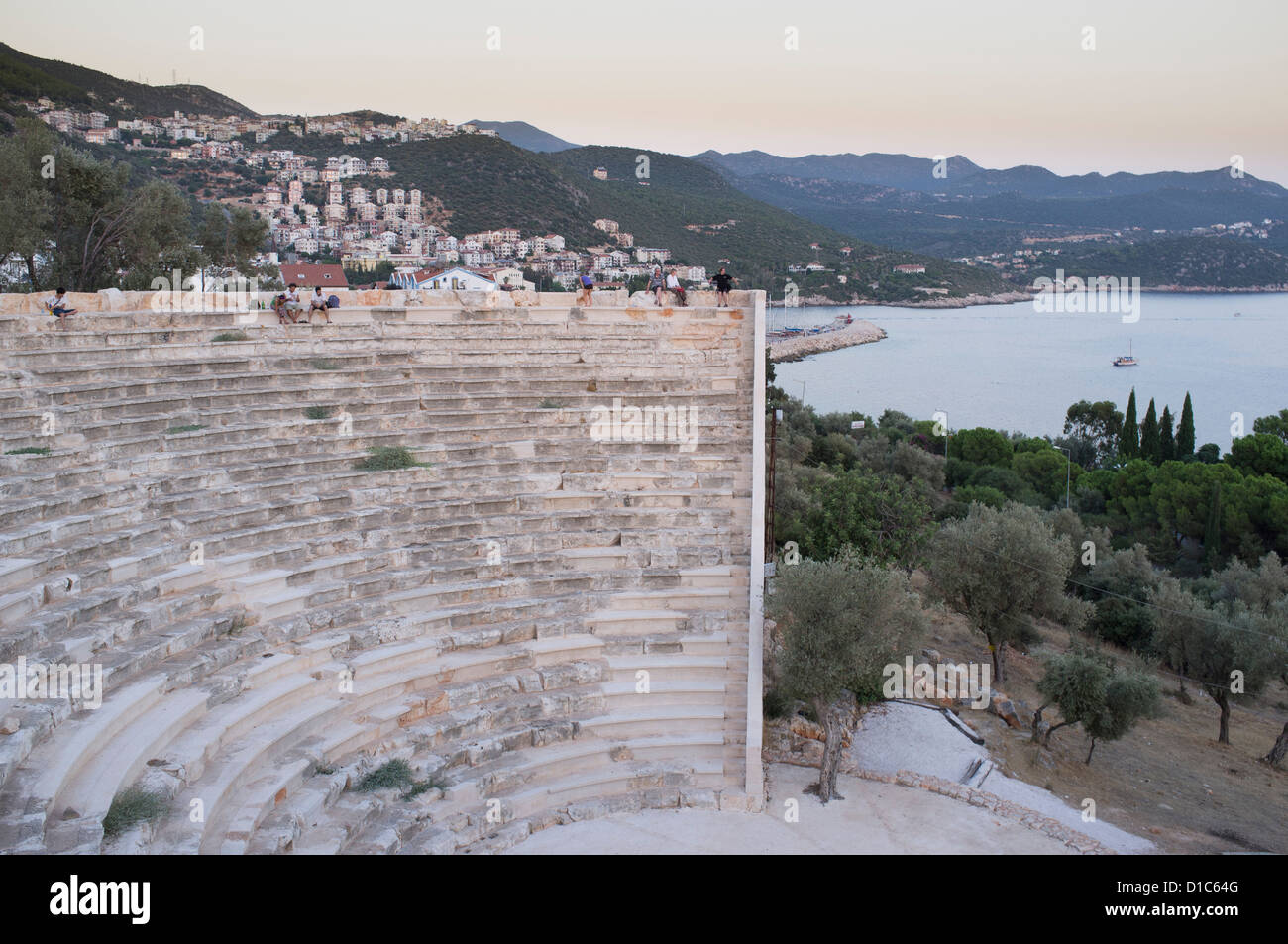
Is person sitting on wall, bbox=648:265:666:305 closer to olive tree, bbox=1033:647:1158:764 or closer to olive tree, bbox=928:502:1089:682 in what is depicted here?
olive tree, bbox=928:502:1089:682

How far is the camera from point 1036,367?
105000 mm

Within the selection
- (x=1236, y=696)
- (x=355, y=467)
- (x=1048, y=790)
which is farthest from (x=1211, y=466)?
(x=355, y=467)

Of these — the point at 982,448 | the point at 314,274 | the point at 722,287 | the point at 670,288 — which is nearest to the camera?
the point at 722,287

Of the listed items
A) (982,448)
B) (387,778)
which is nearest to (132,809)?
(387,778)

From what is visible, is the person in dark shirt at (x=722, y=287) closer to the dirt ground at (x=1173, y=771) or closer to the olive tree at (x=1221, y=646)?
the dirt ground at (x=1173, y=771)

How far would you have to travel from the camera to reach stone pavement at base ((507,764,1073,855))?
7.89 metres

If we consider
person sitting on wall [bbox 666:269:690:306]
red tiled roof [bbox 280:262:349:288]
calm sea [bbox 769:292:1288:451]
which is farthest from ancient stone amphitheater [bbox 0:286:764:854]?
calm sea [bbox 769:292:1288:451]

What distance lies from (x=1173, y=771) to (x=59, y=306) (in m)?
16.3

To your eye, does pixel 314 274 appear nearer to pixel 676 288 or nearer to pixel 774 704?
pixel 676 288

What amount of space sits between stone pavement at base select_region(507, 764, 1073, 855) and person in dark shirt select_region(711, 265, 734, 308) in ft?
24.5
